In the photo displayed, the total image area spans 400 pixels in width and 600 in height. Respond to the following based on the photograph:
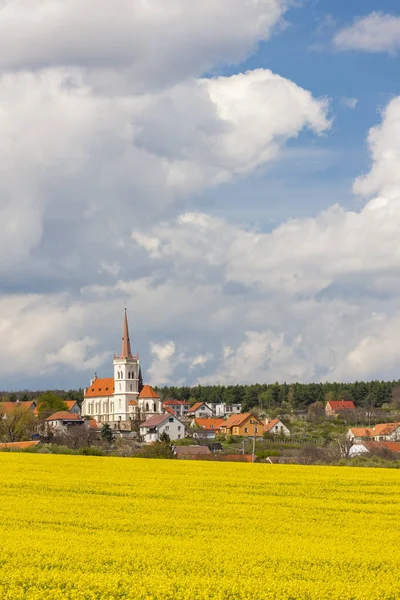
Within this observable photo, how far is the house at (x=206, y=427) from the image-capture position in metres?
156

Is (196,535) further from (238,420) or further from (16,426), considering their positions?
(238,420)

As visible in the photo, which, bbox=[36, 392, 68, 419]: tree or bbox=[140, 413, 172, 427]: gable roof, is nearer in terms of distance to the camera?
bbox=[140, 413, 172, 427]: gable roof

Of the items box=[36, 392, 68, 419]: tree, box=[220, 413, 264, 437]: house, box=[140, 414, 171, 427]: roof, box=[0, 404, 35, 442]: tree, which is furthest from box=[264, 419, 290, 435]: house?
box=[0, 404, 35, 442]: tree

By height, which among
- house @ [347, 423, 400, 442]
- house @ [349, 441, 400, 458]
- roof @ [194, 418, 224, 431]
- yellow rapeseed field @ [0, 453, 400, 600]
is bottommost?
yellow rapeseed field @ [0, 453, 400, 600]

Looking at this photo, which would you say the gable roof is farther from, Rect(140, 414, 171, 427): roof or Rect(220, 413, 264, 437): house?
Rect(220, 413, 264, 437): house

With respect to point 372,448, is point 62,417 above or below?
above

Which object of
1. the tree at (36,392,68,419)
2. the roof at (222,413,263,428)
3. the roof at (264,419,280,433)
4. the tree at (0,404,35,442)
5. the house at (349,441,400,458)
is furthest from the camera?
the tree at (36,392,68,419)

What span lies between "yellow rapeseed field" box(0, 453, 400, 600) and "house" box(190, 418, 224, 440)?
111380mm

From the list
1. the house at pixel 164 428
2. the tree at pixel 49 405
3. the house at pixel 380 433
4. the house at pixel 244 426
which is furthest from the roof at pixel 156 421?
the house at pixel 380 433

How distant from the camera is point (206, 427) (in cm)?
17938

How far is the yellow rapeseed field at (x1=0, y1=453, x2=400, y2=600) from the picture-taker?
62.4 feet

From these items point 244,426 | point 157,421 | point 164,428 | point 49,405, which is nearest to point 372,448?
point 164,428

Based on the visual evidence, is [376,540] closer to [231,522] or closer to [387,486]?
[231,522]

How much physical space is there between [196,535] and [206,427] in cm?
15493
